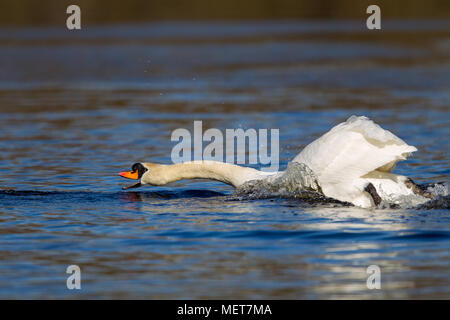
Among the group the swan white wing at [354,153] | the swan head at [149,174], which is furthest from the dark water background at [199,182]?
the swan white wing at [354,153]

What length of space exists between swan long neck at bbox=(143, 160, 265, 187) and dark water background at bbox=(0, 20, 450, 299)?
0.95 feet

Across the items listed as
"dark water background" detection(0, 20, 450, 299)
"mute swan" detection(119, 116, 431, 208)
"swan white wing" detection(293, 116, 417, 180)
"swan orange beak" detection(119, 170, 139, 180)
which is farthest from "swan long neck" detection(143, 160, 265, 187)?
"swan white wing" detection(293, 116, 417, 180)

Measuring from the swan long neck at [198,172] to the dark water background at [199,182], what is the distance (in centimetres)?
29

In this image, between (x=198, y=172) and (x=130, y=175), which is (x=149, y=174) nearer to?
(x=130, y=175)

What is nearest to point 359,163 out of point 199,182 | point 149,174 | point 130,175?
point 149,174

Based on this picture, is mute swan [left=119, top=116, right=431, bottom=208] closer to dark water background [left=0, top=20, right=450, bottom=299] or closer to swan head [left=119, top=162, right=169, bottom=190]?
dark water background [left=0, top=20, right=450, bottom=299]

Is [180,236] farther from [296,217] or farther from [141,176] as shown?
[141,176]

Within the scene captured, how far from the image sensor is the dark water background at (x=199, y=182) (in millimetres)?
7926

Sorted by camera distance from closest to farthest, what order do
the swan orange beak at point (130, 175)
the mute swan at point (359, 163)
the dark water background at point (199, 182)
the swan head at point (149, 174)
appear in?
the dark water background at point (199, 182)
the mute swan at point (359, 163)
the swan orange beak at point (130, 175)
the swan head at point (149, 174)

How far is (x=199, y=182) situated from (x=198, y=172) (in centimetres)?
169

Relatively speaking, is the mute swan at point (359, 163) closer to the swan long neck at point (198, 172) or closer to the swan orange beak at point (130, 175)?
the swan long neck at point (198, 172)

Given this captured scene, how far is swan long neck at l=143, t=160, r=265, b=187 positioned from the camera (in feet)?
37.0

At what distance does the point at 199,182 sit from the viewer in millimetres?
13297
